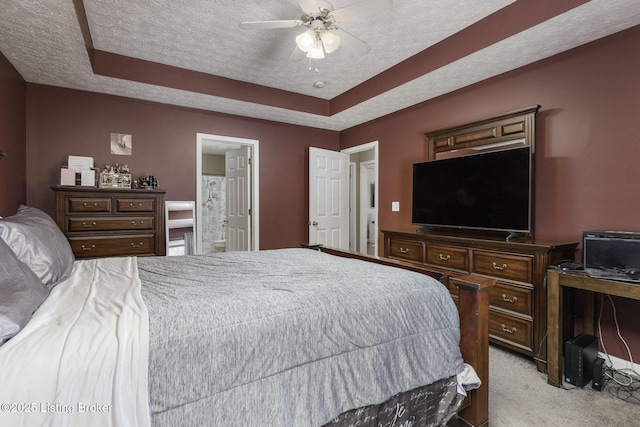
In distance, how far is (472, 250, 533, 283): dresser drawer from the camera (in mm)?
2375

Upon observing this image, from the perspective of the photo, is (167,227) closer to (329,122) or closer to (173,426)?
(329,122)

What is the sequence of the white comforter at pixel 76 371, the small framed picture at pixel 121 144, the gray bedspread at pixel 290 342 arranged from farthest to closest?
1. the small framed picture at pixel 121 144
2. the gray bedspread at pixel 290 342
3. the white comforter at pixel 76 371

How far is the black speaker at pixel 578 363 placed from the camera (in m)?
2.05

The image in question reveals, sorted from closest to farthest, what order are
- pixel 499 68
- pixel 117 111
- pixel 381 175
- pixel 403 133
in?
pixel 499 68
pixel 117 111
pixel 403 133
pixel 381 175

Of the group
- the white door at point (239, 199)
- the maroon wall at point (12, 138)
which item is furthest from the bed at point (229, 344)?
the white door at point (239, 199)

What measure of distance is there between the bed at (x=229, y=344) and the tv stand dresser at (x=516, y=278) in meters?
0.84

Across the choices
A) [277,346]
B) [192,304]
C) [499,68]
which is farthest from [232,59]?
[277,346]

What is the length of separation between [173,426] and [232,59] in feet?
10.6

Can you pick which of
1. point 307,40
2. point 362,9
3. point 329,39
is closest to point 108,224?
point 307,40

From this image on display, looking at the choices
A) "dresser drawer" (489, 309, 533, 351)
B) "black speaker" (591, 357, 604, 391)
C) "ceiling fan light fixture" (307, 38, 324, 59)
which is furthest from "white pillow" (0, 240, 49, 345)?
"black speaker" (591, 357, 604, 391)

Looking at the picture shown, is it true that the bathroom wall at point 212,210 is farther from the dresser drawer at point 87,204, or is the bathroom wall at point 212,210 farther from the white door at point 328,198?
the dresser drawer at point 87,204

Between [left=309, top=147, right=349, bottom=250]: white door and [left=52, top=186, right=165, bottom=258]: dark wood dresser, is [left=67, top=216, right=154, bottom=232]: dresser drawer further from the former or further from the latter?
[left=309, top=147, right=349, bottom=250]: white door

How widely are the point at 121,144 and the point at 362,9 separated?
3.16 metres

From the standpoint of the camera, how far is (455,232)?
3.32m
